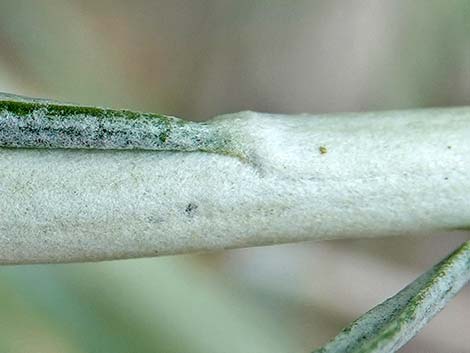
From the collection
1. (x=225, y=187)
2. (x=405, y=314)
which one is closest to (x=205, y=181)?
(x=225, y=187)

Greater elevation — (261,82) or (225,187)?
(261,82)

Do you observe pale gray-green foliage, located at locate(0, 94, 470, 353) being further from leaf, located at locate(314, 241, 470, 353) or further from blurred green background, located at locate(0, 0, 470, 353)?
blurred green background, located at locate(0, 0, 470, 353)

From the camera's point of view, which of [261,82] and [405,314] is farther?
[261,82]

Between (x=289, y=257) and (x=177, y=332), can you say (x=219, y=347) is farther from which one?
(x=289, y=257)

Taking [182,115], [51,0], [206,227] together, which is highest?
[51,0]

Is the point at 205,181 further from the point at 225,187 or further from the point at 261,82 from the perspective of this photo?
the point at 261,82

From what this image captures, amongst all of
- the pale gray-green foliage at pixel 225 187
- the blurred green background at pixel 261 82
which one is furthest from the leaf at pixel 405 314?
the blurred green background at pixel 261 82

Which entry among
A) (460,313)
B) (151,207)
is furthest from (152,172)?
(460,313)
